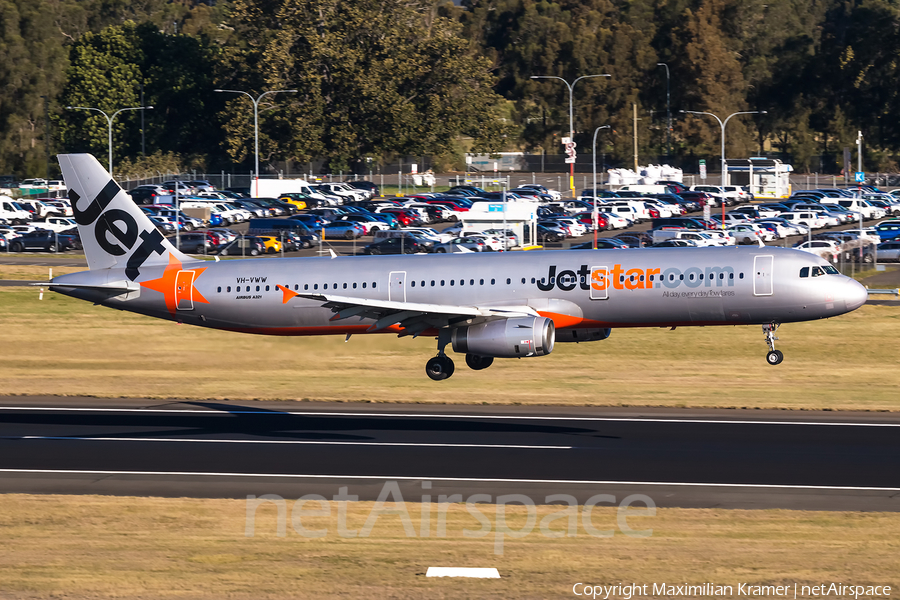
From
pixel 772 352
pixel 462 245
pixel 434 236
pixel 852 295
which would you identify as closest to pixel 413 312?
pixel 772 352

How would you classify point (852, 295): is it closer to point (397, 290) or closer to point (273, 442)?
point (397, 290)

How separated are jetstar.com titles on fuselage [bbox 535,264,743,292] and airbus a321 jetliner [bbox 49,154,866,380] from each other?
0.12 feet

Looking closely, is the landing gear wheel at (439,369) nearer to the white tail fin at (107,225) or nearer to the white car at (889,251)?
the white tail fin at (107,225)

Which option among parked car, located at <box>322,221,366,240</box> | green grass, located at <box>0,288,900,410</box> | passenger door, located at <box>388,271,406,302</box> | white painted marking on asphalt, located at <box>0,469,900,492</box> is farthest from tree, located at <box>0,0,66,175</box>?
white painted marking on asphalt, located at <box>0,469,900,492</box>

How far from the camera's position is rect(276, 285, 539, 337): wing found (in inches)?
1646

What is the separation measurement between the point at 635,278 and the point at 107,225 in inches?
833

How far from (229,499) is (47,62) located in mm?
175160

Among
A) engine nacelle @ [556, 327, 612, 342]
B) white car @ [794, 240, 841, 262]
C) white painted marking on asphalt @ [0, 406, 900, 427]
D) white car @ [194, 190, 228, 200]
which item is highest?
white car @ [194, 190, 228, 200]

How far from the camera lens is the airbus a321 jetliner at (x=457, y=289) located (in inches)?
Answer: 1631

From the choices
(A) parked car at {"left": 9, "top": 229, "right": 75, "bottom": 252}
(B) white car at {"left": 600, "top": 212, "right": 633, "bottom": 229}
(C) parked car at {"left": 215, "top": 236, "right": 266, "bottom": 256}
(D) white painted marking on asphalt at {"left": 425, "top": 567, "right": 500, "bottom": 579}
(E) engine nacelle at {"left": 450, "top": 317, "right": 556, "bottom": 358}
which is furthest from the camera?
(B) white car at {"left": 600, "top": 212, "right": 633, "bottom": 229}

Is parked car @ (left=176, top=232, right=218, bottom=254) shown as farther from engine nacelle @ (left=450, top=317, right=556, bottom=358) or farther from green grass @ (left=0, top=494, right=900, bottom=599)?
green grass @ (left=0, top=494, right=900, bottom=599)

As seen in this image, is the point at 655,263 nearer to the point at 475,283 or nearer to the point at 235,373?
the point at 475,283

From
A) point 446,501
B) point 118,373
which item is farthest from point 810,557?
point 118,373

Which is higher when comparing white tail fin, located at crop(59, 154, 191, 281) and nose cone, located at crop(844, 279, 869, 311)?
white tail fin, located at crop(59, 154, 191, 281)
